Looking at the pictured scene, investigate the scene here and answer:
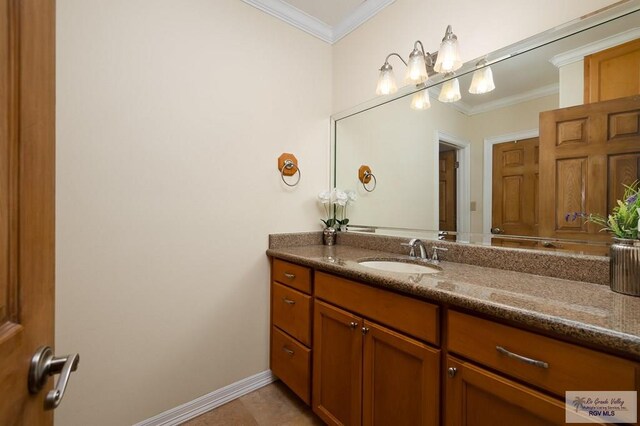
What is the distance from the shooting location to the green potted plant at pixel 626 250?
0.82 m

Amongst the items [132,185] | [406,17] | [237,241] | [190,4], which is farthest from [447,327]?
[190,4]

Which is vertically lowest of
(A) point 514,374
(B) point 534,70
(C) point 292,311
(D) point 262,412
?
(D) point 262,412

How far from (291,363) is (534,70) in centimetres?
193

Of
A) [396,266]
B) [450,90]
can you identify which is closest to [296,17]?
[450,90]

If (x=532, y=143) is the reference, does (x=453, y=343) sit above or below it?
below

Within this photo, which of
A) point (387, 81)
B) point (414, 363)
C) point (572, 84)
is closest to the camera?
point (414, 363)

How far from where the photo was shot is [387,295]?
1.07 m

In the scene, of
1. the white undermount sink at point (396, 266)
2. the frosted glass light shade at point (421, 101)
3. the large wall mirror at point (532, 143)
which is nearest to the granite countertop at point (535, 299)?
the white undermount sink at point (396, 266)

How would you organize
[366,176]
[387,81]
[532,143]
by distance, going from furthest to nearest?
[366,176]
[387,81]
[532,143]

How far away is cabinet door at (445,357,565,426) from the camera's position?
2.26ft

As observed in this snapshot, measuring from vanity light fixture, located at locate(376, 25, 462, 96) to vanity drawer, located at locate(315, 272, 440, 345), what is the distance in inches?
47.7

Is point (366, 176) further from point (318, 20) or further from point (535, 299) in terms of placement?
point (535, 299)

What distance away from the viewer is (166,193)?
1454 mm

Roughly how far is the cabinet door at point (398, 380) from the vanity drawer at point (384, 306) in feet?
0.14
